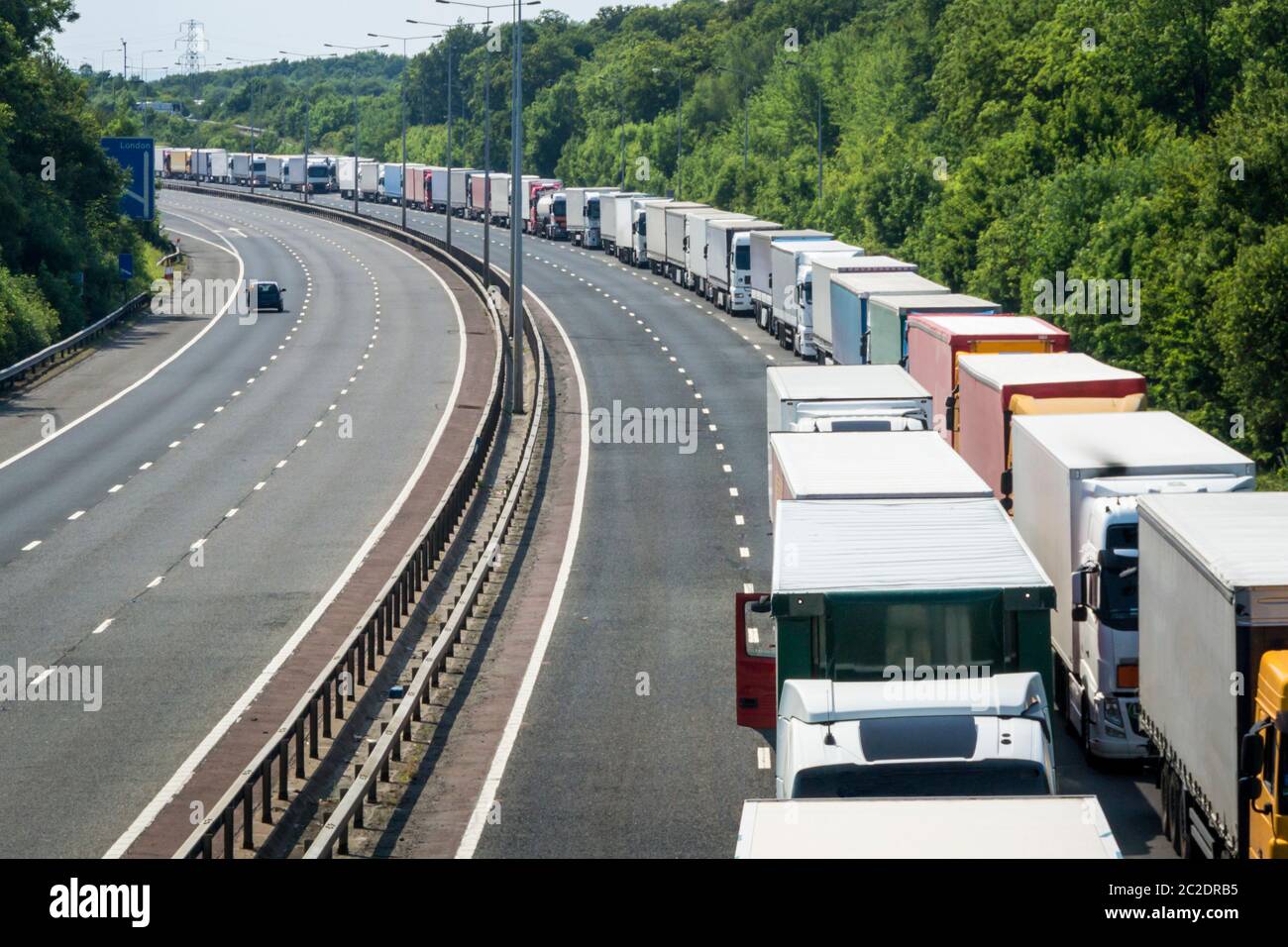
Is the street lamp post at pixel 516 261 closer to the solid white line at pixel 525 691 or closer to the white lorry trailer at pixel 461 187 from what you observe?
the solid white line at pixel 525 691

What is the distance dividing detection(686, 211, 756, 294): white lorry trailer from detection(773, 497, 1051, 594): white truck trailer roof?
193ft

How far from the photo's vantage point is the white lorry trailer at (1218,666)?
1400 centimetres

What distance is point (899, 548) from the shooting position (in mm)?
18484

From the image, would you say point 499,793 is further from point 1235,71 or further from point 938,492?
point 1235,71

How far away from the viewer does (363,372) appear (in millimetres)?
60469

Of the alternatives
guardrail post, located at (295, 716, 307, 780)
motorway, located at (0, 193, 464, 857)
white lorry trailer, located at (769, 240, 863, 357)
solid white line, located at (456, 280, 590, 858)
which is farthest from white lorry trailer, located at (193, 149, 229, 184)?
guardrail post, located at (295, 716, 307, 780)

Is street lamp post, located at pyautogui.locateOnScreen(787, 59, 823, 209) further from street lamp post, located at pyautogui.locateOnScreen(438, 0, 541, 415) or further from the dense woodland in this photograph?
street lamp post, located at pyautogui.locateOnScreen(438, 0, 541, 415)

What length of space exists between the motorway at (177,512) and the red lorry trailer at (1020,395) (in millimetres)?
10731

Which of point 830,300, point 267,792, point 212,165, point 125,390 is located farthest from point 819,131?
point 212,165

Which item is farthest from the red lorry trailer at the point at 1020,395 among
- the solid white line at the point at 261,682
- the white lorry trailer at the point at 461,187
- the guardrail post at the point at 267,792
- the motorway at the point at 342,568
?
the white lorry trailer at the point at 461,187

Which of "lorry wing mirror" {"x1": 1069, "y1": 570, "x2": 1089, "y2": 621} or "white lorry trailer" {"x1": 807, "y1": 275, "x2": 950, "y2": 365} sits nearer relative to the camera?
"lorry wing mirror" {"x1": 1069, "y1": 570, "x2": 1089, "y2": 621}

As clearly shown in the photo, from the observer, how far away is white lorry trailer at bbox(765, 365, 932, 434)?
103ft

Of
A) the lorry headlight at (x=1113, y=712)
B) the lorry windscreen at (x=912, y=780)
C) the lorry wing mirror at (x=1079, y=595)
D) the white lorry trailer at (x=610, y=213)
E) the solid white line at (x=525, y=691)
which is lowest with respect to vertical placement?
the solid white line at (x=525, y=691)

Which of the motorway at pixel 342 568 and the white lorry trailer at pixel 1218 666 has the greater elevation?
the white lorry trailer at pixel 1218 666
